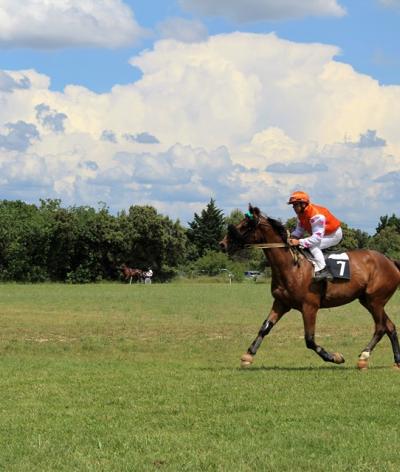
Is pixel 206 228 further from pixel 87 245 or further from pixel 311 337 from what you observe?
pixel 311 337

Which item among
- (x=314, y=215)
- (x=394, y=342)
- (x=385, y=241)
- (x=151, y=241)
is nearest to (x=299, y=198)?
(x=314, y=215)

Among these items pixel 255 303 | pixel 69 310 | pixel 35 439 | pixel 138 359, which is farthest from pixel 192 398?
pixel 255 303

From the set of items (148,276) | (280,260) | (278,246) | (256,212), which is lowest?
(148,276)

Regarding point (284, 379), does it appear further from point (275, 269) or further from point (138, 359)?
point (138, 359)

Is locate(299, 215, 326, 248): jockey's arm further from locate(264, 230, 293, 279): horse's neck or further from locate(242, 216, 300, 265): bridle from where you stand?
locate(264, 230, 293, 279): horse's neck

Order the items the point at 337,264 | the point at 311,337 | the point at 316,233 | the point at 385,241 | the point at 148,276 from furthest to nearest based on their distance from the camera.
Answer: the point at 385,241 < the point at 148,276 < the point at 337,264 < the point at 316,233 < the point at 311,337

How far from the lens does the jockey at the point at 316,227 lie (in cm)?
1312

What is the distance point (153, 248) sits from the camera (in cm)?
8350

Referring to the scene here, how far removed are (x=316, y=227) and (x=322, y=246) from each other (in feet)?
1.47

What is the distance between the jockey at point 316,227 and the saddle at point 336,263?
91mm

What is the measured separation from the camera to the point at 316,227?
13219mm

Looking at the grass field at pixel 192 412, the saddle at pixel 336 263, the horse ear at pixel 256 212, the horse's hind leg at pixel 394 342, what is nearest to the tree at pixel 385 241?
the grass field at pixel 192 412

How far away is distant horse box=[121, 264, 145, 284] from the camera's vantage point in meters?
77.8

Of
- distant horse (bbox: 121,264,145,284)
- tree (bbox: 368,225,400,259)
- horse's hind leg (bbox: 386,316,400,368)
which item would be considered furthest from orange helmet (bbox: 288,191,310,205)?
tree (bbox: 368,225,400,259)
